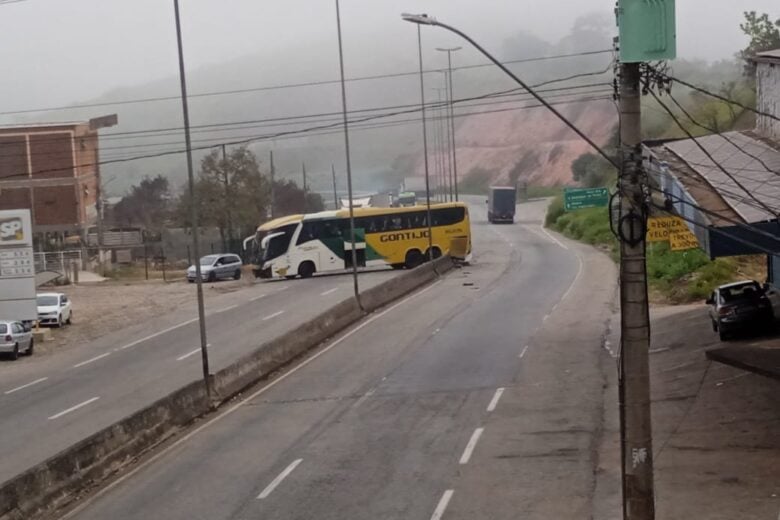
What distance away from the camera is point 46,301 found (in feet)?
164

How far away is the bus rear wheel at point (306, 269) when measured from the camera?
2605 inches

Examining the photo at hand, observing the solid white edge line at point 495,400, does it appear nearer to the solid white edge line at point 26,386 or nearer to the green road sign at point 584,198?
the solid white edge line at point 26,386

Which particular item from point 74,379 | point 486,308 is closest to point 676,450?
point 74,379

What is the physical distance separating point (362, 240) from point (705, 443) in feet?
148

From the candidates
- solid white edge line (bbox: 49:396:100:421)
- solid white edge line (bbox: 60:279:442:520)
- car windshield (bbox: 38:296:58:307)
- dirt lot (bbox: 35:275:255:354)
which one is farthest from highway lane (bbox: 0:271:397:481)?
car windshield (bbox: 38:296:58:307)

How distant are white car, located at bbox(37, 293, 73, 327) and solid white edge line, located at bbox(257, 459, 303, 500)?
30.0 m

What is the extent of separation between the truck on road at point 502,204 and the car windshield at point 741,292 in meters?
76.0

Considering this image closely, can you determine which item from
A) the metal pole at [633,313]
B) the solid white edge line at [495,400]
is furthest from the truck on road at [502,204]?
the metal pole at [633,313]

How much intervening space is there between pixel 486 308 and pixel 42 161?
167 feet

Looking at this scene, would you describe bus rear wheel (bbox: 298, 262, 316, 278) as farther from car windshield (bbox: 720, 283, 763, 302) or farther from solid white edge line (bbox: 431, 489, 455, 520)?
solid white edge line (bbox: 431, 489, 455, 520)

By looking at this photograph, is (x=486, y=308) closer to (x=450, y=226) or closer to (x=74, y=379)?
(x=74, y=379)

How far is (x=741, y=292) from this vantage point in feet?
107

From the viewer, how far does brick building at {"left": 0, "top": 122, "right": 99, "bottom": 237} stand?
86875 mm

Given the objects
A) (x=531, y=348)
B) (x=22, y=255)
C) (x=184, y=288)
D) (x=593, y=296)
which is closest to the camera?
(x=531, y=348)
